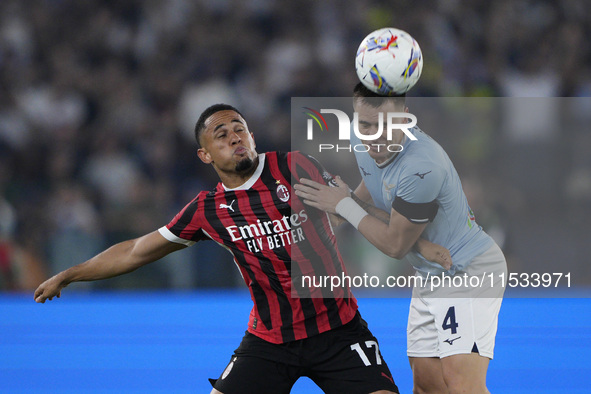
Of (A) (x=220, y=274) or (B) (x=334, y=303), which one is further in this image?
(A) (x=220, y=274)

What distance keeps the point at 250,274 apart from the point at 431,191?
39.4 inches

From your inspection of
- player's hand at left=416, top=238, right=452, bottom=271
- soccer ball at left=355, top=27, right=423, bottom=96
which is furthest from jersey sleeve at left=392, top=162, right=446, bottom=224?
soccer ball at left=355, top=27, right=423, bottom=96

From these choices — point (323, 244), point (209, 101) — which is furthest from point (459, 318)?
point (209, 101)

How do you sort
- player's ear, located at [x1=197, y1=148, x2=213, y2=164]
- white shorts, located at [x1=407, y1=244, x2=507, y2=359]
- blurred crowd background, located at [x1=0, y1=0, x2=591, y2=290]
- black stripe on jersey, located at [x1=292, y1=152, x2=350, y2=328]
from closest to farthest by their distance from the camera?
white shorts, located at [x1=407, y1=244, x2=507, y2=359], black stripe on jersey, located at [x1=292, y1=152, x2=350, y2=328], player's ear, located at [x1=197, y1=148, x2=213, y2=164], blurred crowd background, located at [x1=0, y1=0, x2=591, y2=290]

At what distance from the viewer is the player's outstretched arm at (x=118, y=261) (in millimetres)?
3843

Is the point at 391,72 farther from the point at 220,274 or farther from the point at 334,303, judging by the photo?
the point at 220,274

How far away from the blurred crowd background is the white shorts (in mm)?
2375

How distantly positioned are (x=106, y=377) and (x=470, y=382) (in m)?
2.75

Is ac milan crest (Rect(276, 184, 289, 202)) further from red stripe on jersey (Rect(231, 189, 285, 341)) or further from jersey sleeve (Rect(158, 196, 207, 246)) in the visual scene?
jersey sleeve (Rect(158, 196, 207, 246))

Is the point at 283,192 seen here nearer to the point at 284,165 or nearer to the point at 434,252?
the point at 284,165

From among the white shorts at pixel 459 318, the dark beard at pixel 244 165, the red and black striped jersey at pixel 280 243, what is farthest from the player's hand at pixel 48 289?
the white shorts at pixel 459 318

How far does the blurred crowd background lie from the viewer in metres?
6.72

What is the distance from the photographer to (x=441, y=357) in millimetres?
3578

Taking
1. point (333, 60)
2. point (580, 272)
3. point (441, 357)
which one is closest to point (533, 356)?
point (580, 272)
